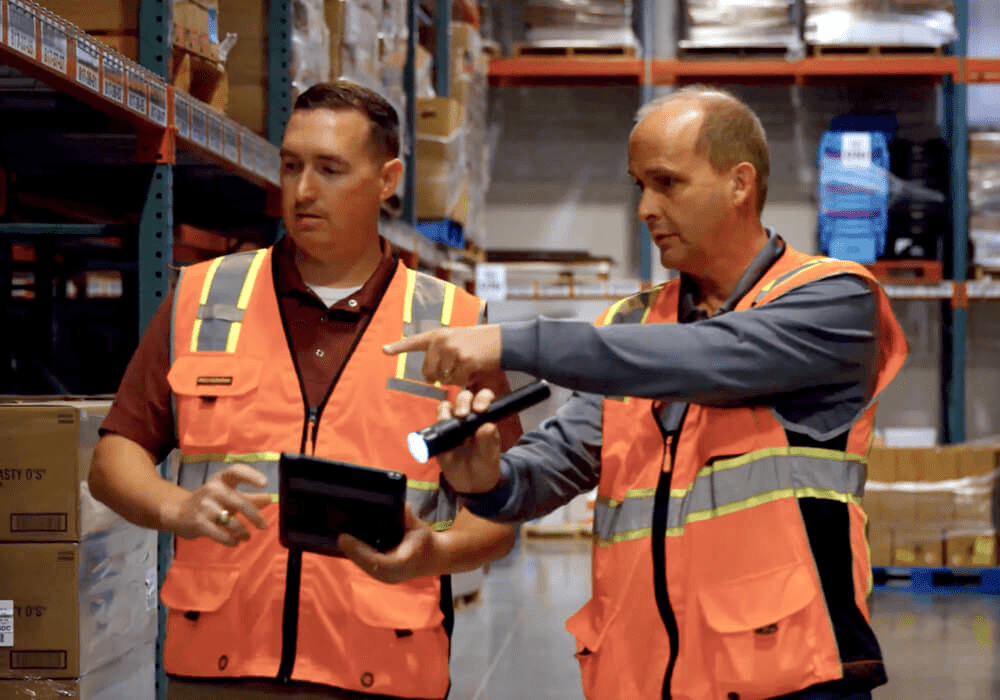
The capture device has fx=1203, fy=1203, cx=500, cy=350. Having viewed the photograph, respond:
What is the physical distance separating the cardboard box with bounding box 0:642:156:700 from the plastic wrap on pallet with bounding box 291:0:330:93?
2.50 meters

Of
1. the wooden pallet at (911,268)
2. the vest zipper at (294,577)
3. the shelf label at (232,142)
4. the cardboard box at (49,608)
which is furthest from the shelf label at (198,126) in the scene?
the wooden pallet at (911,268)

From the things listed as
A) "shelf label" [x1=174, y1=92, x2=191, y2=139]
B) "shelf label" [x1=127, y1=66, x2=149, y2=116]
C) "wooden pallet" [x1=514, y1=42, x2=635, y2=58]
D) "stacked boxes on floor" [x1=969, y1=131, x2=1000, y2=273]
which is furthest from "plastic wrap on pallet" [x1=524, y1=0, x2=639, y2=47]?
"shelf label" [x1=127, y1=66, x2=149, y2=116]

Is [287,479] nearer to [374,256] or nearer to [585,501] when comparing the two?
[374,256]

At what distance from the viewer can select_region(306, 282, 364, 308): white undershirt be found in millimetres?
2258

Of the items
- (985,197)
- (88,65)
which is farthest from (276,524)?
(985,197)

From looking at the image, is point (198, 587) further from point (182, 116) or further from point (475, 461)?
point (182, 116)

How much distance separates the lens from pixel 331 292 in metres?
2.28

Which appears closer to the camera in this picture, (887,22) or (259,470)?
(259,470)

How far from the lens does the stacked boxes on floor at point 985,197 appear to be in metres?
10.3

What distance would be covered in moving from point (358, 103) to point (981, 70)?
948cm

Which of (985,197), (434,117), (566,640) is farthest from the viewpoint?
(985,197)

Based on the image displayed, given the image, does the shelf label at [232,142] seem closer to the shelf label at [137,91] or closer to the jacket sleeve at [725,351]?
the shelf label at [137,91]

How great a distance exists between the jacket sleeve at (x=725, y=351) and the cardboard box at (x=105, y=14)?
8.31 feet

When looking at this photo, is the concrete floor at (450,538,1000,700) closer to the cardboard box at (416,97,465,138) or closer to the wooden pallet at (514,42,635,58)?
the cardboard box at (416,97,465,138)
